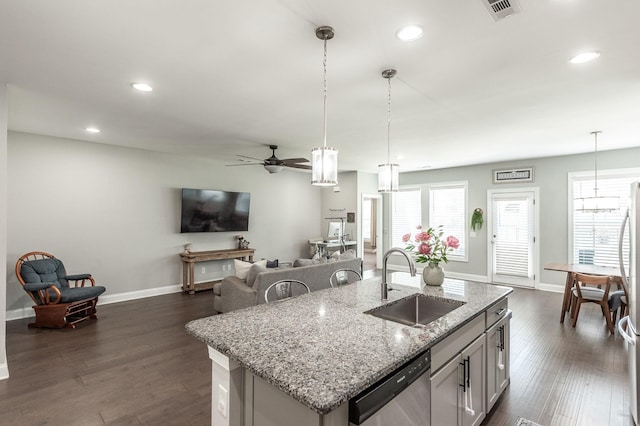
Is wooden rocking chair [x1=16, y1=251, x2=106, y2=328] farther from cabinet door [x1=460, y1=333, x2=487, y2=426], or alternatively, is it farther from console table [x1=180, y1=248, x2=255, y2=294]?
cabinet door [x1=460, y1=333, x2=487, y2=426]

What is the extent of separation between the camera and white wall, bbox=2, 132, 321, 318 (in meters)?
4.59

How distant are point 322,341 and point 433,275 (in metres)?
1.57

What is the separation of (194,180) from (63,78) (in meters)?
3.75

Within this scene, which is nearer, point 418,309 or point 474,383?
point 474,383

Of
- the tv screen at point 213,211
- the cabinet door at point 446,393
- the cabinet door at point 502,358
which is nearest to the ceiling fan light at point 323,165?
the cabinet door at point 446,393

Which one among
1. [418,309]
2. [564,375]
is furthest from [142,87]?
[564,375]

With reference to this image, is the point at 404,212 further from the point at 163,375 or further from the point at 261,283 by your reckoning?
the point at 163,375

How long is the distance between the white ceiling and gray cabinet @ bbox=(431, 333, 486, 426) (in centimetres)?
203

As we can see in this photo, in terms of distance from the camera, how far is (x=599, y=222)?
5668mm

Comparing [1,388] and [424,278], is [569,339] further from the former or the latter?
[1,388]

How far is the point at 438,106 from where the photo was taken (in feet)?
11.3

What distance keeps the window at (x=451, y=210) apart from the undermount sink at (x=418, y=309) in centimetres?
517

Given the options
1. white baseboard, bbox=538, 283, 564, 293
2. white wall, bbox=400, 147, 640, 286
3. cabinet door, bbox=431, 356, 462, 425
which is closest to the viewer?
cabinet door, bbox=431, 356, 462, 425

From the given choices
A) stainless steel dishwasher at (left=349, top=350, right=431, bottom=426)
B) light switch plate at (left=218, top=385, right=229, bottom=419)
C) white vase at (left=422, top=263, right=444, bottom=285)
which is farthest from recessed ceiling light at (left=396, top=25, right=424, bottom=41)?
light switch plate at (left=218, top=385, right=229, bottom=419)
